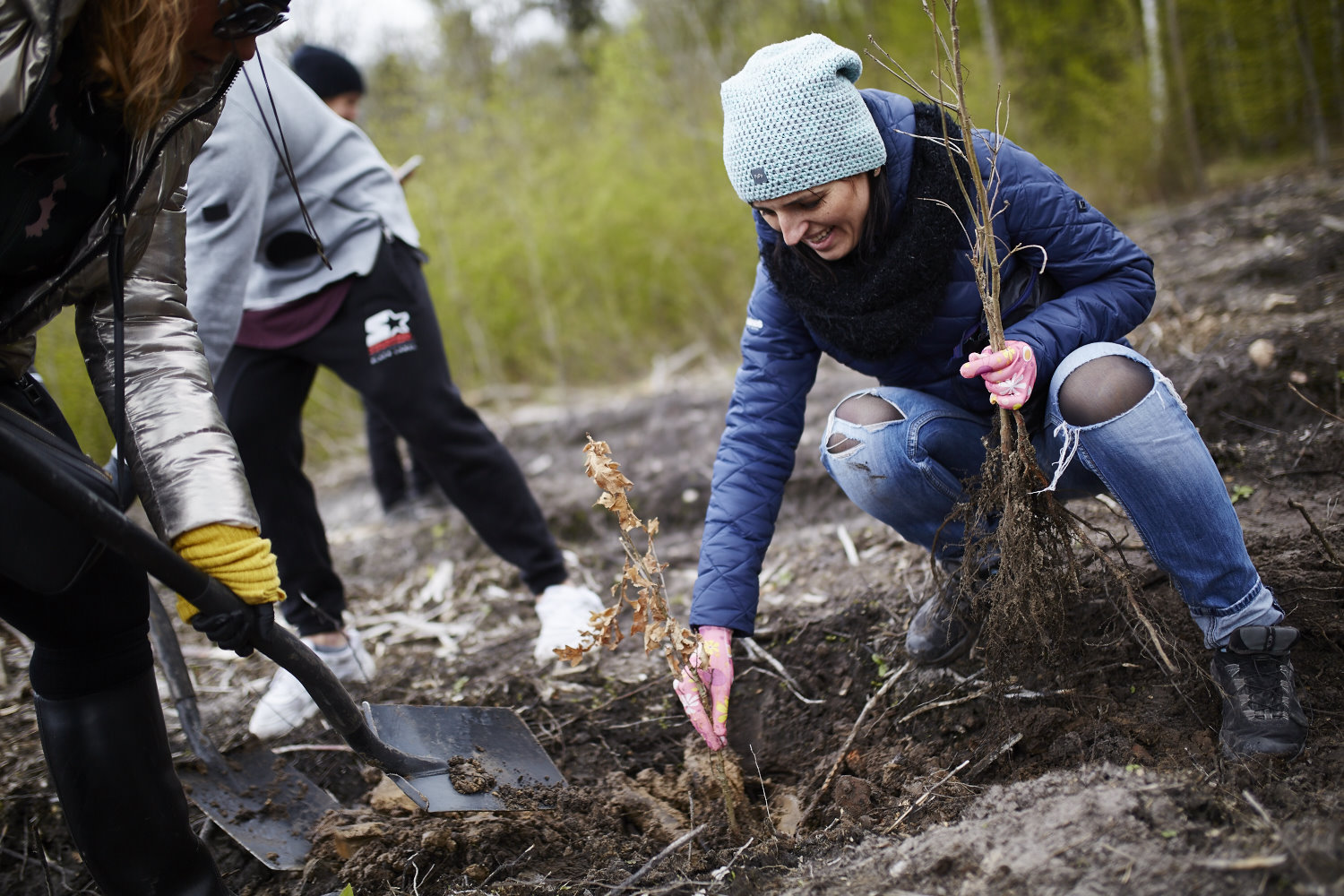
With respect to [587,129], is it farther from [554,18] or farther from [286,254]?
[286,254]

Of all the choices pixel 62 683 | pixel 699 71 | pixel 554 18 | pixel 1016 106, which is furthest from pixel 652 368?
pixel 554 18

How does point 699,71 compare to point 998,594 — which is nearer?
point 998,594

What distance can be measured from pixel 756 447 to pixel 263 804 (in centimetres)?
156

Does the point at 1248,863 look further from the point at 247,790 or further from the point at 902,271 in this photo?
the point at 247,790

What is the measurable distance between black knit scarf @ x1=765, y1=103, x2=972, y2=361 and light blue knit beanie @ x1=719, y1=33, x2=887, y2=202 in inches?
5.5

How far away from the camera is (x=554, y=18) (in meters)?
17.0

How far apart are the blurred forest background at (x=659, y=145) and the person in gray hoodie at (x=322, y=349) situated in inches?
198

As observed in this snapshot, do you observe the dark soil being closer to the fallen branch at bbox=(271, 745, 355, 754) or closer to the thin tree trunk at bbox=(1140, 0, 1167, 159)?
the fallen branch at bbox=(271, 745, 355, 754)

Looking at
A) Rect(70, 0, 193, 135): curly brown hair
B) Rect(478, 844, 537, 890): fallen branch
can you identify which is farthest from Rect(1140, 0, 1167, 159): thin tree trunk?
Rect(70, 0, 193, 135): curly brown hair

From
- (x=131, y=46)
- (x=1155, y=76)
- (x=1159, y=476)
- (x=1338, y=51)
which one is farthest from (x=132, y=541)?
(x=1155, y=76)

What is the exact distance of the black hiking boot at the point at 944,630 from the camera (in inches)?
86.6

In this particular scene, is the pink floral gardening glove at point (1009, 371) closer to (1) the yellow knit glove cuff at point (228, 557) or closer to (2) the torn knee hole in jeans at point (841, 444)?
(2) the torn knee hole in jeans at point (841, 444)

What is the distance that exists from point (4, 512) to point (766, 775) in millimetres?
1713

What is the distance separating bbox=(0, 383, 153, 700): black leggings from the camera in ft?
5.10
